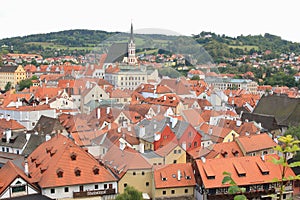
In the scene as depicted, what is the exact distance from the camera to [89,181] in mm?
20828

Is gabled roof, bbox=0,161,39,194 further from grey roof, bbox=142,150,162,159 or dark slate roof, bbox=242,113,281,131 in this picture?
dark slate roof, bbox=242,113,281,131

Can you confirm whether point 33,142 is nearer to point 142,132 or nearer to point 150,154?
point 150,154

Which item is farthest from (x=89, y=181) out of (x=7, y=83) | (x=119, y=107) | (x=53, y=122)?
(x=7, y=83)

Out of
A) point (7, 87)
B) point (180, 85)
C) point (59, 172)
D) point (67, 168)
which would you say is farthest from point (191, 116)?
point (7, 87)

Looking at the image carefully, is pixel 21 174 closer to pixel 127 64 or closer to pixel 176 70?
pixel 127 64

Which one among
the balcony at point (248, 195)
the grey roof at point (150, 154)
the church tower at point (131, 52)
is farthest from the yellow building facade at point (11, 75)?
the church tower at point (131, 52)

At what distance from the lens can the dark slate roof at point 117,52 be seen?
13453 mm

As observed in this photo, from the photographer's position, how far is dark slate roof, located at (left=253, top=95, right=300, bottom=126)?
40938mm

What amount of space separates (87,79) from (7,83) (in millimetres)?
66051

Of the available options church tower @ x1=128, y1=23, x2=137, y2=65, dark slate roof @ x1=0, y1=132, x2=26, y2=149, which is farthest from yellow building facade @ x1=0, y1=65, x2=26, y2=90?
church tower @ x1=128, y1=23, x2=137, y2=65

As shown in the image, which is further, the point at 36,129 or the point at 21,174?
the point at 36,129

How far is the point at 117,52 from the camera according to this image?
49.7 ft

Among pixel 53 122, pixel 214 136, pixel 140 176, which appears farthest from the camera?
pixel 53 122

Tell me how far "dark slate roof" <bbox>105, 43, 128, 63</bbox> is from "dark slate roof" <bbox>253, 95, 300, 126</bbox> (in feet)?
89.4
